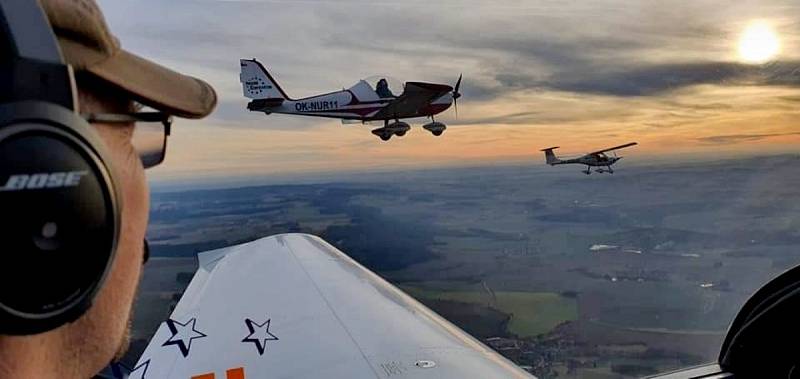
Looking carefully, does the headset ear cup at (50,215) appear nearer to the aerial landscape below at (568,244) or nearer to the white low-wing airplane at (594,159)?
the aerial landscape below at (568,244)

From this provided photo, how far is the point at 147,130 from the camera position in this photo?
49 cm

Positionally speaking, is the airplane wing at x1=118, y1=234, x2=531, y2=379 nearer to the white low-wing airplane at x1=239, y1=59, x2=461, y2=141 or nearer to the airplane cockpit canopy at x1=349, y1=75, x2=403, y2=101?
the white low-wing airplane at x1=239, y1=59, x2=461, y2=141

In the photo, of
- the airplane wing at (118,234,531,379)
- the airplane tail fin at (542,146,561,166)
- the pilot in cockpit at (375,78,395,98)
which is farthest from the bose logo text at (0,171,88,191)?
the airplane tail fin at (542,146,561,166)

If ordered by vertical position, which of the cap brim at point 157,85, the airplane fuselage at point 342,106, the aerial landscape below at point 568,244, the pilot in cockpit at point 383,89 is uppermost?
the cap brim at point 157,85

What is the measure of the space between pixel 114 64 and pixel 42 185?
0.10 m

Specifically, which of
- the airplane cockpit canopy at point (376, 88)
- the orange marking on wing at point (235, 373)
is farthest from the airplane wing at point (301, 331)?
the airplane cockpit canopy at point (376, 88)

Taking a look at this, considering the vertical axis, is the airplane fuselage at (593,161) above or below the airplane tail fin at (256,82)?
below

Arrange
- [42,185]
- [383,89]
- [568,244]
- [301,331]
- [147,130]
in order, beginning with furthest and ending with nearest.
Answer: [568,244] → [383,89] → [301,331] → [147,130] → [42,185]

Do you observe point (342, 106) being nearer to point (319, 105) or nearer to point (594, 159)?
point (319, 105)

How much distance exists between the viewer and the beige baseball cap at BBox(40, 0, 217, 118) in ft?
1.21

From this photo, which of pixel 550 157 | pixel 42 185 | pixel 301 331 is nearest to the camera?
pixel 42 185

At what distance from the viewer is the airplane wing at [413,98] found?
2.14 meters

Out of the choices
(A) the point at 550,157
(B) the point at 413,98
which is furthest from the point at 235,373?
(A) the point at 550,157

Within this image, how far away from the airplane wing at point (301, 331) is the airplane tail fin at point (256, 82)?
0.43 m
